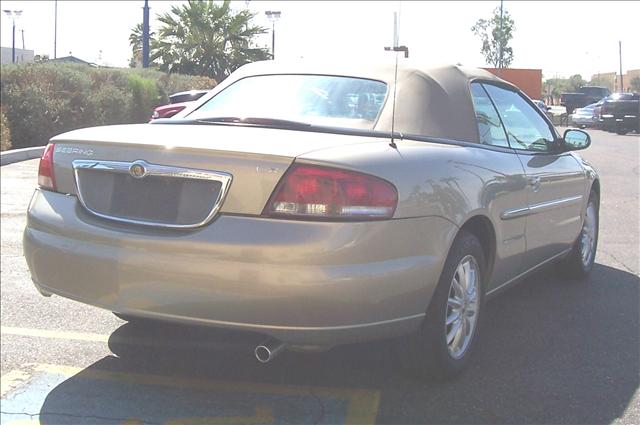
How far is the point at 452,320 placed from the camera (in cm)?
350

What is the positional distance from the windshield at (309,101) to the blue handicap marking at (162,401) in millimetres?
1399

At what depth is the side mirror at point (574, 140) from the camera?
5008mm

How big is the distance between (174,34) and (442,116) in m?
26.1

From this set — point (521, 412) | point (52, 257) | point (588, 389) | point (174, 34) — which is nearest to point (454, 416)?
point (521, 412)

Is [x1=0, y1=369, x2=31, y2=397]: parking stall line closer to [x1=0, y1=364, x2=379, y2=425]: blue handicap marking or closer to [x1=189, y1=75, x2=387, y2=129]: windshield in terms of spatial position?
[x1=0, y1=364, x2=379, y2=425]: blue handicap marking

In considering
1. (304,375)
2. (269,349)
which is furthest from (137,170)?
(304,375)

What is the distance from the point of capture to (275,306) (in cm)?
277

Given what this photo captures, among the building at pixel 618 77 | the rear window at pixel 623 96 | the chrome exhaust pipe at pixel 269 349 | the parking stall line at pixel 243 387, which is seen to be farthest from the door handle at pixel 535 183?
the rear window at pixel 623 96

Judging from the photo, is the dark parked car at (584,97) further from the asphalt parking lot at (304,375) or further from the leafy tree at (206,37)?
the asphalt parking lot at (304,375)

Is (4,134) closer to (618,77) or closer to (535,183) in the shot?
(535,183)

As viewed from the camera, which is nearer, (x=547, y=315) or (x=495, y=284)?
(x=495, y=284)

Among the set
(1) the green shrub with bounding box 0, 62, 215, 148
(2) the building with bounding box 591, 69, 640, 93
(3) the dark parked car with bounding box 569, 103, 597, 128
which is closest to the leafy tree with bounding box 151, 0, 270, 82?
(1) the green shrub with bounding box 0, 62, 215, 148

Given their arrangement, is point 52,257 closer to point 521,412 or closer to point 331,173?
point 331,173

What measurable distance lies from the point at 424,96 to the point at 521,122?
1.27 meters
